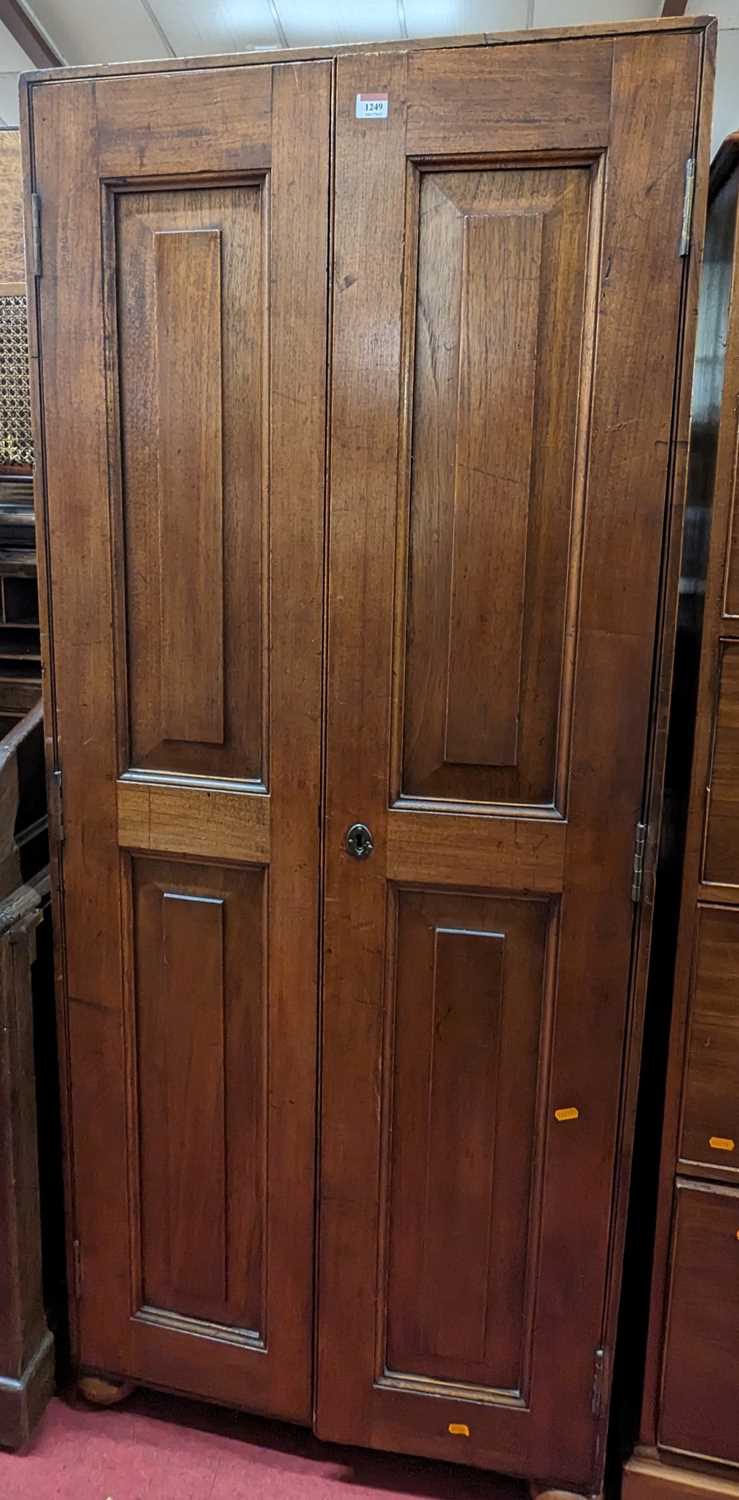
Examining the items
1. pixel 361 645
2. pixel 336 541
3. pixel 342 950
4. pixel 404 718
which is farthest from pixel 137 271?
pixel 342 950

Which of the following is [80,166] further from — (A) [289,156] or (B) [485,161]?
(B) [485,161]

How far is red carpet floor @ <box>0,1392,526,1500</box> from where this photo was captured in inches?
55.5

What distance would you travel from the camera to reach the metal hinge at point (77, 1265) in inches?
57.4

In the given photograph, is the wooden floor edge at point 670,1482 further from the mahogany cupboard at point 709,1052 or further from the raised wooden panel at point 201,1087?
the raised wooden panel at point 201,1087

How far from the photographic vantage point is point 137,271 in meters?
1.20

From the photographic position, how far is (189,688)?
128cm

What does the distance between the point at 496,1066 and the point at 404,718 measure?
49 centimetres

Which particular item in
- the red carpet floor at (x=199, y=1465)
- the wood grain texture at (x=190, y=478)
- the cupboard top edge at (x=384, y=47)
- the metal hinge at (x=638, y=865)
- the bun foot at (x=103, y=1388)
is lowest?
the red carpet floor at (x=199, y=1465)

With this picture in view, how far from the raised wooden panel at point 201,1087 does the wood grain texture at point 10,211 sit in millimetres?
1047

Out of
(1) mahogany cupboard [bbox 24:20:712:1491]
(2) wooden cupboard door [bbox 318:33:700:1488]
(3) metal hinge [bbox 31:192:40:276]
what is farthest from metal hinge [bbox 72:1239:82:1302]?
(3) metal hinge [bbox 31:192:40:276]

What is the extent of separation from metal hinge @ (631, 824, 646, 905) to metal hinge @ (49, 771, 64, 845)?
79 centimetres

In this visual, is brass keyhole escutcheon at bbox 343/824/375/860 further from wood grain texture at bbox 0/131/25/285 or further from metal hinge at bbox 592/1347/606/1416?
wood grain texture at bbox 0/131/25/285

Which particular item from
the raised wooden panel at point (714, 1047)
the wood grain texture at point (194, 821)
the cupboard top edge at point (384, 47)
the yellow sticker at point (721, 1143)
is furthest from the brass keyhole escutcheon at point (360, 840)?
the cupboard top edge at point (384, 47)

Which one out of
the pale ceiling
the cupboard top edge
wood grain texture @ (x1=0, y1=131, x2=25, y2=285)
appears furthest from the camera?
the pale ceiling
